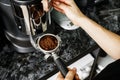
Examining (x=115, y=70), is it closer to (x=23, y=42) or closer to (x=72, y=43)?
(x=72, y=43)

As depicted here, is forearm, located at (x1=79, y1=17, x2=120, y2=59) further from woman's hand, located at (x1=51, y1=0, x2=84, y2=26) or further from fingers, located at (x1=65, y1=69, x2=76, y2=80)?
fingers, located at (x1=65, y1=69, x2=76, y2=80)

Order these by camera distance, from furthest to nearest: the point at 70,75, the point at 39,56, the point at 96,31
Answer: the point at 39,56 → the point at 96,31 → the point at 70,75

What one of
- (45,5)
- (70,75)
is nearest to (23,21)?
(45,5)

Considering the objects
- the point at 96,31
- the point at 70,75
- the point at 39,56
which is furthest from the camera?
the point at 39,56

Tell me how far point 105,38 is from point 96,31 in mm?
42

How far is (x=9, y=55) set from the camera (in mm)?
1004

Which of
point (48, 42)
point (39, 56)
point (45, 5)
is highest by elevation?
point (45, 5)

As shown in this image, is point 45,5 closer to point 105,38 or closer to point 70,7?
point 70,7

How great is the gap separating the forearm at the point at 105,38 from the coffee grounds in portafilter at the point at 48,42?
12cm

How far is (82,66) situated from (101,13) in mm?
264

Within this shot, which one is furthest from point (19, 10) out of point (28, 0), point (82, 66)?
point (82, 66)

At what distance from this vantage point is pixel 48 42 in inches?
33.9

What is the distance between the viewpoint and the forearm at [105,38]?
0.84 metres

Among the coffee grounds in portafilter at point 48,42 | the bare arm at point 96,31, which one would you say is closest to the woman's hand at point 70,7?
the bare arm at point 96,31
